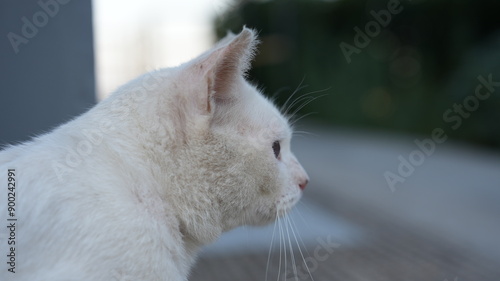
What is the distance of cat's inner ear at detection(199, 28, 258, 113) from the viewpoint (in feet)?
5.10

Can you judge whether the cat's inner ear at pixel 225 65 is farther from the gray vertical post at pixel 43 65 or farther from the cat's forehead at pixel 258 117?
the gray vertical post at pixel 43 65

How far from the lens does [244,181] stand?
172 cm

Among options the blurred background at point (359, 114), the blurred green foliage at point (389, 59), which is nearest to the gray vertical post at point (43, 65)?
the blurred background at point (359, 114)

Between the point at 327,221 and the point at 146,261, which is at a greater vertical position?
the point at 146,261

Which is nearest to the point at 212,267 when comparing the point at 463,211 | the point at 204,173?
the point at 204,173

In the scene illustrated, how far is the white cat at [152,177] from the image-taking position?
4.48 ft

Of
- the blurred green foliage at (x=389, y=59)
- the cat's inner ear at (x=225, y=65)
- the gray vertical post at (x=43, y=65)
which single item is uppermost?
the cat's inner ear at (x=225, y=65)

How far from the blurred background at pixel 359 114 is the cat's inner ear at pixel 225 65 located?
383 mm

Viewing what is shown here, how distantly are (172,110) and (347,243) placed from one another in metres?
2.76

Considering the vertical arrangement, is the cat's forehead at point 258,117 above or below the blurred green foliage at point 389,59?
above

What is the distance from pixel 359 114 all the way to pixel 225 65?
1023 centimetres

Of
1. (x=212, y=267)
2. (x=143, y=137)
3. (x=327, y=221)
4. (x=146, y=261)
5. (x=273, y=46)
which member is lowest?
(x=273, y=46)

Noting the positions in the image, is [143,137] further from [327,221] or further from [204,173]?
[327,221]

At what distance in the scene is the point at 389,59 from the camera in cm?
1062
